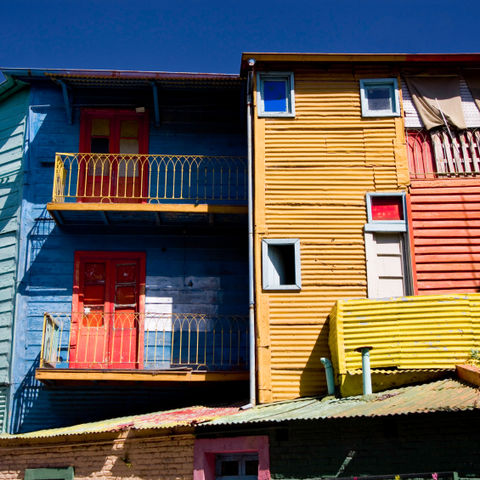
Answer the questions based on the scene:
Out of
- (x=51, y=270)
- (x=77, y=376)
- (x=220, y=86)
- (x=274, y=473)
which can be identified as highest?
(x=220, y=86)

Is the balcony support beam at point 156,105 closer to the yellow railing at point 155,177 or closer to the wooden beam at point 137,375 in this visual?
the yellow railing at point 155,177

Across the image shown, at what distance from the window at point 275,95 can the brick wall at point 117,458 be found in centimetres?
686

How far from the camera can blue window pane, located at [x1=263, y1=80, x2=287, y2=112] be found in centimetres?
1541

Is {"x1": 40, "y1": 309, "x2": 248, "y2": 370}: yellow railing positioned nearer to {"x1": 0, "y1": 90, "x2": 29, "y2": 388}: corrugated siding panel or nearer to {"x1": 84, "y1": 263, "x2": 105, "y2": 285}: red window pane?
{"x1": 84, "y1": 263, "x2": 105, "y2": 285}: red window pane

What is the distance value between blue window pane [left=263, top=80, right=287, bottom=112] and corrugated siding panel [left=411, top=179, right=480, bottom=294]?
3183 millimetres

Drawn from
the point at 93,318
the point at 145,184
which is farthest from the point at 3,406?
the point at 145,184

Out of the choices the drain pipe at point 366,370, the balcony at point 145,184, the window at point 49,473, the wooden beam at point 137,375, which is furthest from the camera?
the balcony at point 145,184

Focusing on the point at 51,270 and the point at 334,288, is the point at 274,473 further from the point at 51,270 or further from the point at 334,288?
the point at 51,270

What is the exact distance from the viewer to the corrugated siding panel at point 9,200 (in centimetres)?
1535

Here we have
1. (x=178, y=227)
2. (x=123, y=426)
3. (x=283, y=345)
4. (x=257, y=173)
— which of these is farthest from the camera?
(x=178, y=227)

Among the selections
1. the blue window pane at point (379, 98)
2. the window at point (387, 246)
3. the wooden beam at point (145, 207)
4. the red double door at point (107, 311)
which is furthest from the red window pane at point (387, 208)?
the red double door at point (107, 311)

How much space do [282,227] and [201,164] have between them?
3095 mm

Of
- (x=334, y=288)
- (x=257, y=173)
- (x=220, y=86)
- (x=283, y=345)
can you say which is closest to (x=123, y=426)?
(x=283, y=345)

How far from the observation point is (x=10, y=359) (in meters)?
15.0
